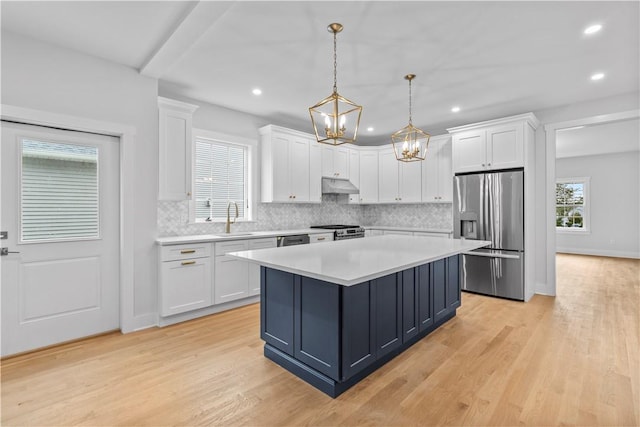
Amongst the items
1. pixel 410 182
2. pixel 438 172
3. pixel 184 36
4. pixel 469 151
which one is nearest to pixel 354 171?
pixel 410 182

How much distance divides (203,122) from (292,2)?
252 centimetres

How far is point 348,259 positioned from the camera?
2420 millimetres

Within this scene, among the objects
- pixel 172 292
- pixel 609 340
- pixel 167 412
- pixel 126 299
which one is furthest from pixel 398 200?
pixel 167 412

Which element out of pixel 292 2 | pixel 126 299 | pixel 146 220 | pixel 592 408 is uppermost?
pixel 292 2

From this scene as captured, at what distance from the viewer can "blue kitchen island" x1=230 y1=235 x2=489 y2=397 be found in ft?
7.02

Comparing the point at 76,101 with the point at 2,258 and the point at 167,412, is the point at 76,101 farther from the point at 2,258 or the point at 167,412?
the point at 167,412

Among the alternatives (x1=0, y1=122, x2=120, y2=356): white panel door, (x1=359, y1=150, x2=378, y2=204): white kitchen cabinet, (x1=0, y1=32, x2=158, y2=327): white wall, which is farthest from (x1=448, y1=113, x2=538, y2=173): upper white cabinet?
(x1=0, y1=122, x2=120, y2=356): white panel door

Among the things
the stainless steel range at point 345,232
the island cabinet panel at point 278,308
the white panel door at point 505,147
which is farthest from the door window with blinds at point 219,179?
the white panel door at point 505,147

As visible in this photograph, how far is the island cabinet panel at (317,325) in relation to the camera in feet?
7.07

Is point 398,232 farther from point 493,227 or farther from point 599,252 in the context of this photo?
point 599,252

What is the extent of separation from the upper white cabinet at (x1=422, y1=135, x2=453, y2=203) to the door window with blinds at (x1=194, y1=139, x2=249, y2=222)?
3154mm

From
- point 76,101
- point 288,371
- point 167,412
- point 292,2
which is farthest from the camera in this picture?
point 76,101

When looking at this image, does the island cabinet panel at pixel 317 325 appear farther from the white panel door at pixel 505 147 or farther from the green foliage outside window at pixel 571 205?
the green foliage outside window at pixel 571 205

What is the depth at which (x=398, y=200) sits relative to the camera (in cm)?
609
